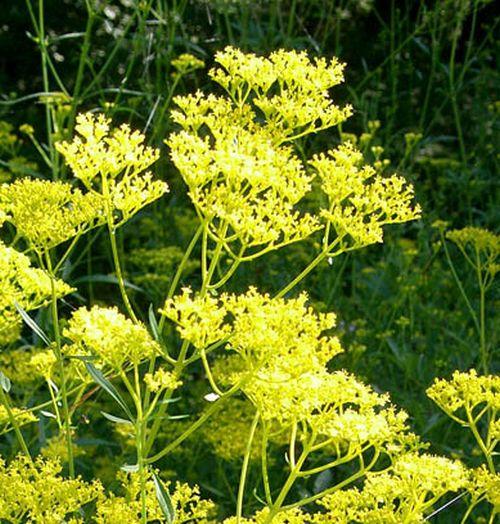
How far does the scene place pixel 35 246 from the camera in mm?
2457

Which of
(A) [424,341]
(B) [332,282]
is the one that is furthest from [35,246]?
(A) [424,341]

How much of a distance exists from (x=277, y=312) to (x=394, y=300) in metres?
2.53

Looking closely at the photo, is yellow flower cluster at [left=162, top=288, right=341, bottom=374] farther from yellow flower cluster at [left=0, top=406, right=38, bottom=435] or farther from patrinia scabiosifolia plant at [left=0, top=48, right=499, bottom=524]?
yellow flower cluster at [left=0, top=406, right=38, bottom=435]

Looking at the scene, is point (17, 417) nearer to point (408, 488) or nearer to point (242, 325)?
point (242, 325)

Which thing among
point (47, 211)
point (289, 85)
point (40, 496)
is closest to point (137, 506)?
point (40, 496)

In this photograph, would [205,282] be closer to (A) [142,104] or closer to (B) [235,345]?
(B) [235,345]

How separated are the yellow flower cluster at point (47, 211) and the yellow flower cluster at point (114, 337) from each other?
0.26m

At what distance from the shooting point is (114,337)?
216 cm

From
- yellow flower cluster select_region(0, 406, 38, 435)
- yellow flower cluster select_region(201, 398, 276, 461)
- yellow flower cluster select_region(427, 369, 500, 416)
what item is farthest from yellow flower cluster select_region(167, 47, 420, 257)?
yellow flower cluster select_region(201, 398, 276, 461)

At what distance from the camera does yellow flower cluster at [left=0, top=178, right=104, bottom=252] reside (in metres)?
2.38

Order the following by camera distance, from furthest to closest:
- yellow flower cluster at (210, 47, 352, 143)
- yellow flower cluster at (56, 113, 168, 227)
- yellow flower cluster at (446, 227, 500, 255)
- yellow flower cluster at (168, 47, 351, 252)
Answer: yellow flower cluster at (446, 227, 500, 255), yellow flower cluster at (210, 47, 352, 143), yellow flower cluster at (56, 113, 168, 227), yellow flower cluster at (168, 47, 351, 252)

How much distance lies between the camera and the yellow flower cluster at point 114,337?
215 cm

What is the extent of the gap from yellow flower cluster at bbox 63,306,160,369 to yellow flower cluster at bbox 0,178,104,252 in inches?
10.3

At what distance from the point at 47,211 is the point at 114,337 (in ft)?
1.30
